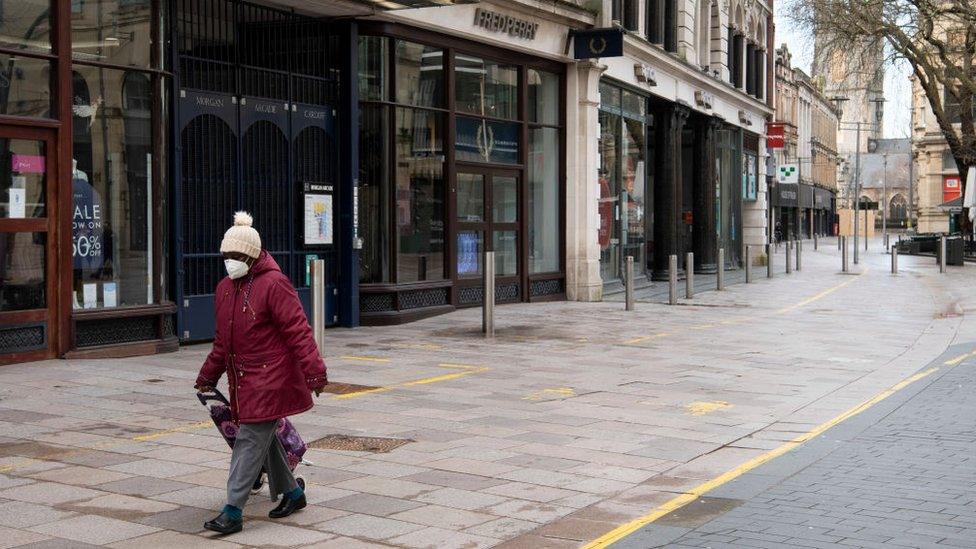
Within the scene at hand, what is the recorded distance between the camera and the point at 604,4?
22.8 meters

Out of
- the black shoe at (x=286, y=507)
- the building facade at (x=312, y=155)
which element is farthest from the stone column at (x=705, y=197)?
the black shoe at (x=286, y=507)

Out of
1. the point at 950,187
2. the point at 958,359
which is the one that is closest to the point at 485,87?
the point at 958,359

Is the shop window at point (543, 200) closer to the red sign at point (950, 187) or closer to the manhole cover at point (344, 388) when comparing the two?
the manhole cover at point (344, 388)

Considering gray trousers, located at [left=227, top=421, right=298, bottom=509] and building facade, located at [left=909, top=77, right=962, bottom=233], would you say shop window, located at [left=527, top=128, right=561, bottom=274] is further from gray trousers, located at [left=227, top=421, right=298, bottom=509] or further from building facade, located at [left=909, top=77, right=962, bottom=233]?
building facade, located at [left=909, top=77, right=962, bottom=233]

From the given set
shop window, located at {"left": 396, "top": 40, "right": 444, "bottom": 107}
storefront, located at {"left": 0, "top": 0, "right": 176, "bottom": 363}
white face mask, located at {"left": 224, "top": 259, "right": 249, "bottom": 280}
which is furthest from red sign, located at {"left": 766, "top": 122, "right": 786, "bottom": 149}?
white face mask, located at {"left": 224, "top": 259, "right": 249, "bottom": 280}

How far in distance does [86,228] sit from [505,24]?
30.5 feet

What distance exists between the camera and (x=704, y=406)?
1027 centimetres

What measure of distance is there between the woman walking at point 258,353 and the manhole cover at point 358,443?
1977 mm

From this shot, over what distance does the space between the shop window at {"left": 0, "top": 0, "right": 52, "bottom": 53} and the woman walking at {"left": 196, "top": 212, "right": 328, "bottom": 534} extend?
7.22 metres

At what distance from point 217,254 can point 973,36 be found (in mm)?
35901

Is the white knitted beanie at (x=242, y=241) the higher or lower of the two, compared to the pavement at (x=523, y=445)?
higher

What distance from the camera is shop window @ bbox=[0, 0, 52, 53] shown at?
12.1 meters

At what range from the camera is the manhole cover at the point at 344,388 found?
35.2ft

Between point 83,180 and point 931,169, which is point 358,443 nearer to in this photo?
point 83,180
